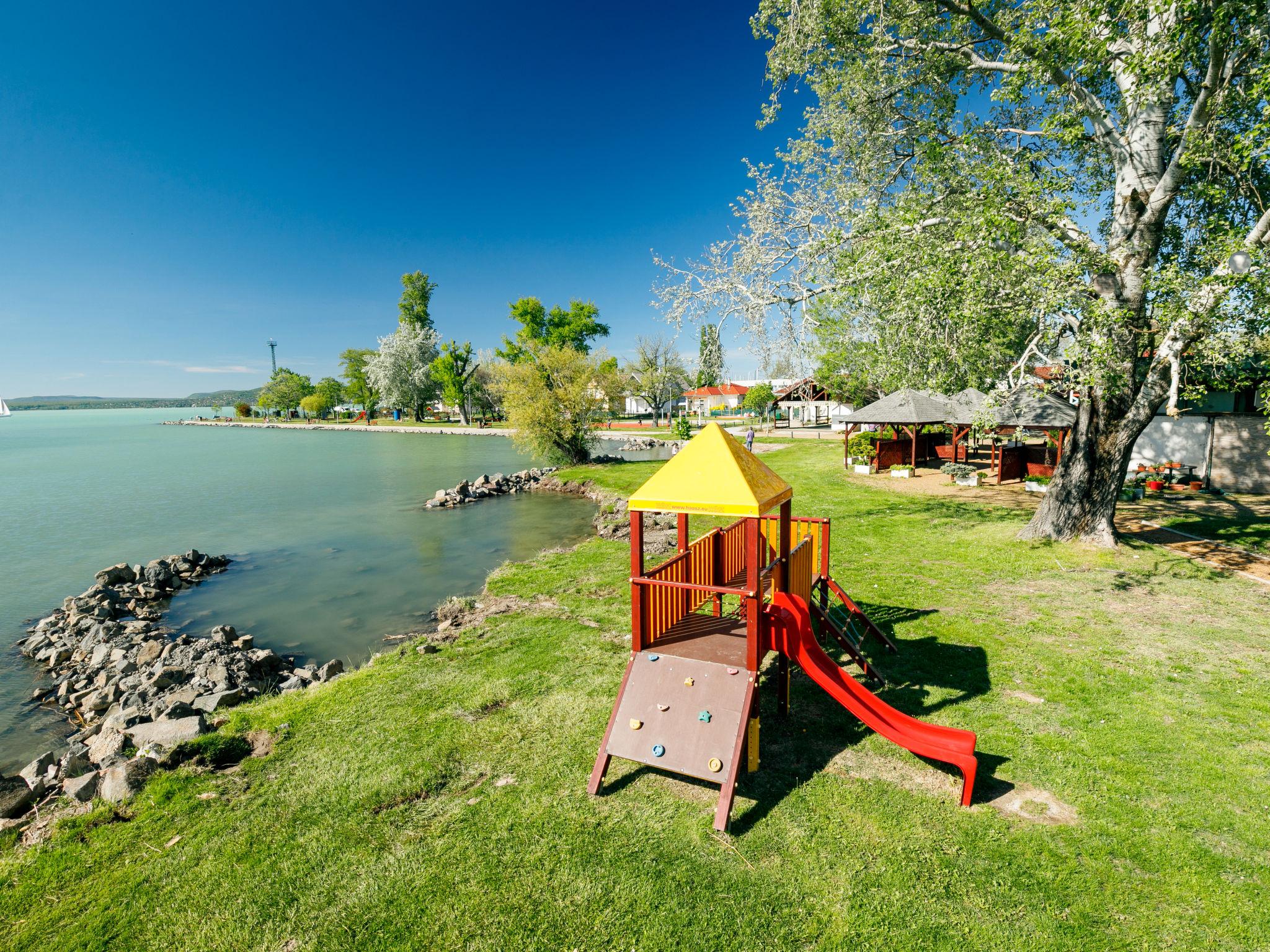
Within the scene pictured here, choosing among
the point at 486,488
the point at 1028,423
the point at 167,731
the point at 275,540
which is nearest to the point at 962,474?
the point at 1028,423

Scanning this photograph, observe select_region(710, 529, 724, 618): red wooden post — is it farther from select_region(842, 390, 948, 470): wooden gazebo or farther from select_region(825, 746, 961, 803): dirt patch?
select_region(842, 390, 948, 470): wooden gazebo

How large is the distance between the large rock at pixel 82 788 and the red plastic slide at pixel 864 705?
697 cm

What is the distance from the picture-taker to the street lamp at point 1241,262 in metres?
7.85

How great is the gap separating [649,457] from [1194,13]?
3194 cm

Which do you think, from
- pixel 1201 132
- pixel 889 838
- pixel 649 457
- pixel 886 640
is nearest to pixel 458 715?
pixel 889 838

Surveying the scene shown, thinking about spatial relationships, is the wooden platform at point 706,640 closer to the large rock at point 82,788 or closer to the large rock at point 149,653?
the large rock at point 82,788

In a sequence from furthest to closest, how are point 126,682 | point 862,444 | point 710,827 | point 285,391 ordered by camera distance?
point 285,391
point 862,444
point 126,682
point 710,827

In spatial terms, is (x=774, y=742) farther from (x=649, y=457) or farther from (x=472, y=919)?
(x=649, y=457)

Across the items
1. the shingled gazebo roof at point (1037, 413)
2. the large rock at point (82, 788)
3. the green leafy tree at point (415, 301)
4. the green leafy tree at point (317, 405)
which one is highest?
the green leafy tree at point (415, 301)

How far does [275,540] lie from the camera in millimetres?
20219

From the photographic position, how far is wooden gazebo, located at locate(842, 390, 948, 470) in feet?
72.7

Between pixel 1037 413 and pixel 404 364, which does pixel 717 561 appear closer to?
pixel 1037 413

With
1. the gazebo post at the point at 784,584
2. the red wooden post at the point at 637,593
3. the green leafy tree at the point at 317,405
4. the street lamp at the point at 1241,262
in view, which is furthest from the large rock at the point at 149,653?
the green leafy tree at the point at 317,405

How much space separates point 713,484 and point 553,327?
71813 millimetres
